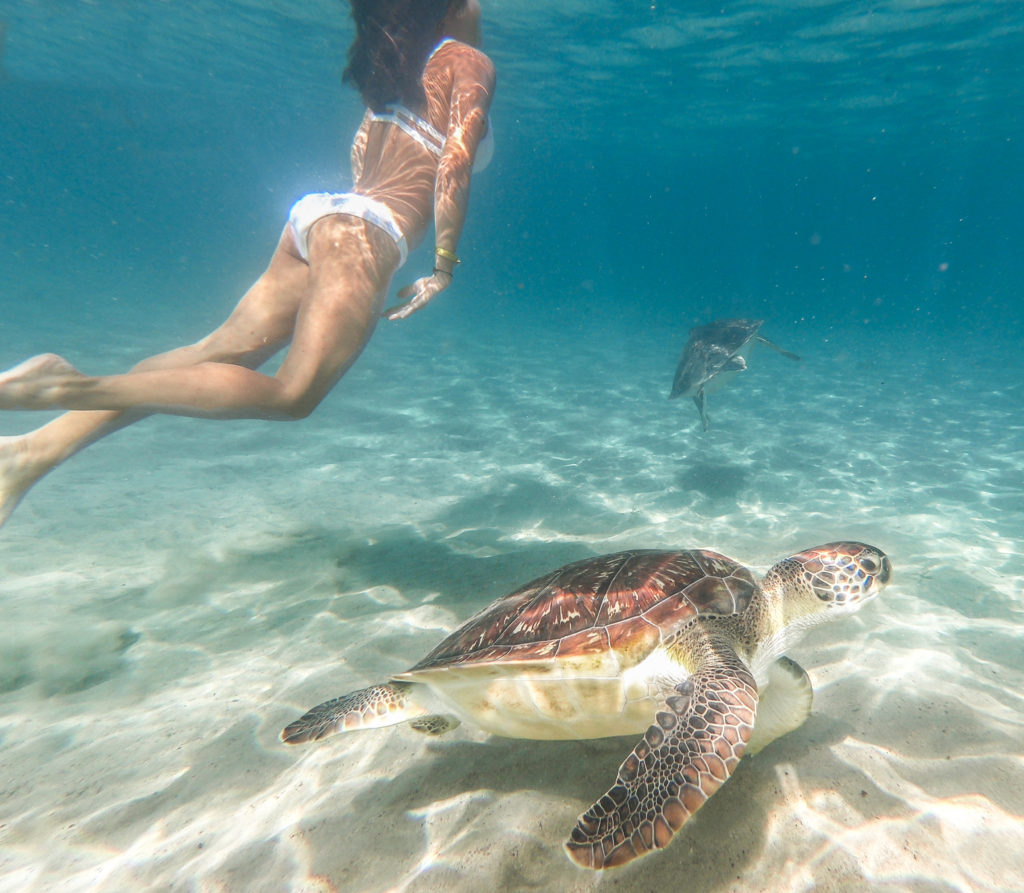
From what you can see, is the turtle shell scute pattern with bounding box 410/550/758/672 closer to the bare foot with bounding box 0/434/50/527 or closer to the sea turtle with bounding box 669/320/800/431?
the bare foot with bounding box 0/434/50/527

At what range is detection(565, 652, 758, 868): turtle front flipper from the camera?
4.80 feet

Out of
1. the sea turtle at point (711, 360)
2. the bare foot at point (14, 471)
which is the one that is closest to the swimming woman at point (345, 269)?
the bare foot at point (14, 471)

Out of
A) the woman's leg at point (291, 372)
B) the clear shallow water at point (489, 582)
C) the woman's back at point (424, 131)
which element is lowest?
the clear shallow water at point (489, 582)

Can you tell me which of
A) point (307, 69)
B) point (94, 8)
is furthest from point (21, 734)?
point (307, 69)

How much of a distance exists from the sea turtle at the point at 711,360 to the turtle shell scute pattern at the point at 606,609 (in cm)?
726

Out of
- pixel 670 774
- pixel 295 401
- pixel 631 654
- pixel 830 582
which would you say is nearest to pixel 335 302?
pixel 295 401

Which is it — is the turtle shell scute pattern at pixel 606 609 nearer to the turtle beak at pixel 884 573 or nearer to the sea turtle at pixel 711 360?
the turtle beak at pixel 884 573

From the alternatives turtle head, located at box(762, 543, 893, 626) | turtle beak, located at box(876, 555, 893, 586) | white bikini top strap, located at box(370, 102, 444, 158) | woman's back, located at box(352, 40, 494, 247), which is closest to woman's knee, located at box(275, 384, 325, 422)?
woman's back, located at box(352, 40, 494, 247)

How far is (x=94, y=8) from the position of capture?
2159 centimetres

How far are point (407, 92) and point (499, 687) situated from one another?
13.5ft

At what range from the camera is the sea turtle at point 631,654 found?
2.09 m

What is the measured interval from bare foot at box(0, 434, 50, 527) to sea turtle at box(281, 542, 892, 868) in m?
2.62

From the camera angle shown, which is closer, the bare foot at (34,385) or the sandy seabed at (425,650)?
the sandy seabed at (425,650)

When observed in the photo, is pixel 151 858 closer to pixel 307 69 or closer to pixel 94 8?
pixel 94 8
